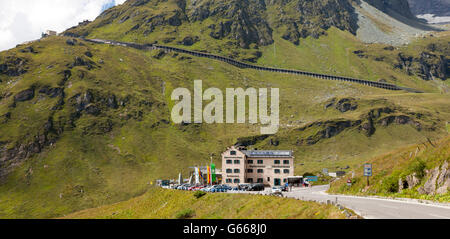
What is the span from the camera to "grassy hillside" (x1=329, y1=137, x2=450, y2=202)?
49.3 metres

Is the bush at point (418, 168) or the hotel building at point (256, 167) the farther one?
the hotel building at point (256, 167)

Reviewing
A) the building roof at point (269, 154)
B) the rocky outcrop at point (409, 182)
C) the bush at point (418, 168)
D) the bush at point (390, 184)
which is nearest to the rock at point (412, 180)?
the rocky outcrop at point (409, 182)

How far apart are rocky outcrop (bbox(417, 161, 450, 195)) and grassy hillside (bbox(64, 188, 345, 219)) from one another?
14.8 metres

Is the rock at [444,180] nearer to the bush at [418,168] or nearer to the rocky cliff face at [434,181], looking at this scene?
the rocky cliff face at [434,181]

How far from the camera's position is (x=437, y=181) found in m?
46.4

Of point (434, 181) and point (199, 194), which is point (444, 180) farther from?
point (199, 194)

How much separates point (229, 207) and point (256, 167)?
78.8 m

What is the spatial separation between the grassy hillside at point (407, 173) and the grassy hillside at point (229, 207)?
49.3 ft

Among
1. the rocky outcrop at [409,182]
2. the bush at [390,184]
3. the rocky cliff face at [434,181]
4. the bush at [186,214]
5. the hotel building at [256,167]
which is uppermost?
the rocky cliff face at [434,181]

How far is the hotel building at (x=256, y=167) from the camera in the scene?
134 m
